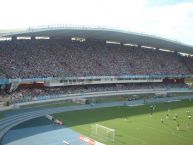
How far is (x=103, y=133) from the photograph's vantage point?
34.5 m

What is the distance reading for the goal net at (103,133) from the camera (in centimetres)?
3362

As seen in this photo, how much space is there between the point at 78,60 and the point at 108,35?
7.49 m

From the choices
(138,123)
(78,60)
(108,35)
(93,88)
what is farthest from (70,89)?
(138,123)

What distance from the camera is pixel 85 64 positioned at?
6275 cm

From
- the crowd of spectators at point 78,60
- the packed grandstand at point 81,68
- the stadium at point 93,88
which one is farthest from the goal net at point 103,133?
the crowd of spectators at point 78,60

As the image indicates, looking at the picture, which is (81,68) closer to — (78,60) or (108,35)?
(78,60)

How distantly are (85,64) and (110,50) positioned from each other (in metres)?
9.21

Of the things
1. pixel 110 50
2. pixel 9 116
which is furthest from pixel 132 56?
pixel 9 116

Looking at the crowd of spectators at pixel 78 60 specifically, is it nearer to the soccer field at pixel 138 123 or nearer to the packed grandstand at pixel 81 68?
the packed grandstand at pixel 81 68

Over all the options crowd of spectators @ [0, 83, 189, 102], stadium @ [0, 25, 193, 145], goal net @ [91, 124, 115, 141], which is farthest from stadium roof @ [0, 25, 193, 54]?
goal net @ [91, 124, 115, 141]

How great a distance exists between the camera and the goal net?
33.6 m

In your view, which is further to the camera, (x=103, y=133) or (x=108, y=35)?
(x=108, y=35)

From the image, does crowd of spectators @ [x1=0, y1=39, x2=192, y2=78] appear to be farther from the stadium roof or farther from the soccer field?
the soccer field

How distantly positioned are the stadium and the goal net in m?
0.10
